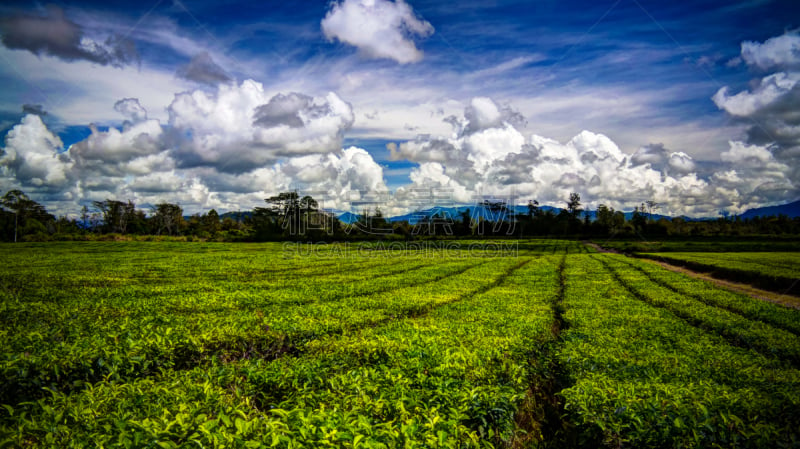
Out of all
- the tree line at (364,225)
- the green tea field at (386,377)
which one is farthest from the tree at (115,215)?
the green tea field at (386,377)

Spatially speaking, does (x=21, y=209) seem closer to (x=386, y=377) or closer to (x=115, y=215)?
(x=115, y=215)

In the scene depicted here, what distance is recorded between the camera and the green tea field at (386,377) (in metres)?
4.55

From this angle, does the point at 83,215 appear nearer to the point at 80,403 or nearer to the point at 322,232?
the point at 322,232

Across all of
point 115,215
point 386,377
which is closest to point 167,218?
point 115,215

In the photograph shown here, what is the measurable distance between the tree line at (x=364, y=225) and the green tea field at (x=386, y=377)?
92.2m

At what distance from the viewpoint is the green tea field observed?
14.9ft

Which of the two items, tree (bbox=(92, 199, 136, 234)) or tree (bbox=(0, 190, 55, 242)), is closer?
tree (bbox=(0, 190, 55, 242))

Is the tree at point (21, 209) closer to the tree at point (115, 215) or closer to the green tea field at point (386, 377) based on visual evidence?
the tree at point (115, 215)

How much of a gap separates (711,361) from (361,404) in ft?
33.7

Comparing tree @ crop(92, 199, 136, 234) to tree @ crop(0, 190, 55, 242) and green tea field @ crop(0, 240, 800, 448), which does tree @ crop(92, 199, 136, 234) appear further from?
green tea field @ crop(0, 240, 800, 448)

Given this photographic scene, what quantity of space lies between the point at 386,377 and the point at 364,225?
115829mm

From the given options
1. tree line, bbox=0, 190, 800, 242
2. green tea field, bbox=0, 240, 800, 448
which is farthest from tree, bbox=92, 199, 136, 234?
green tea field, bbox=0, 240, 800, 448

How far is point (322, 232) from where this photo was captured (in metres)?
107

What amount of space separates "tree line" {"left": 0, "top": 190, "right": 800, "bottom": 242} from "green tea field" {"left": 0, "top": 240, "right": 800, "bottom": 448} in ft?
303
